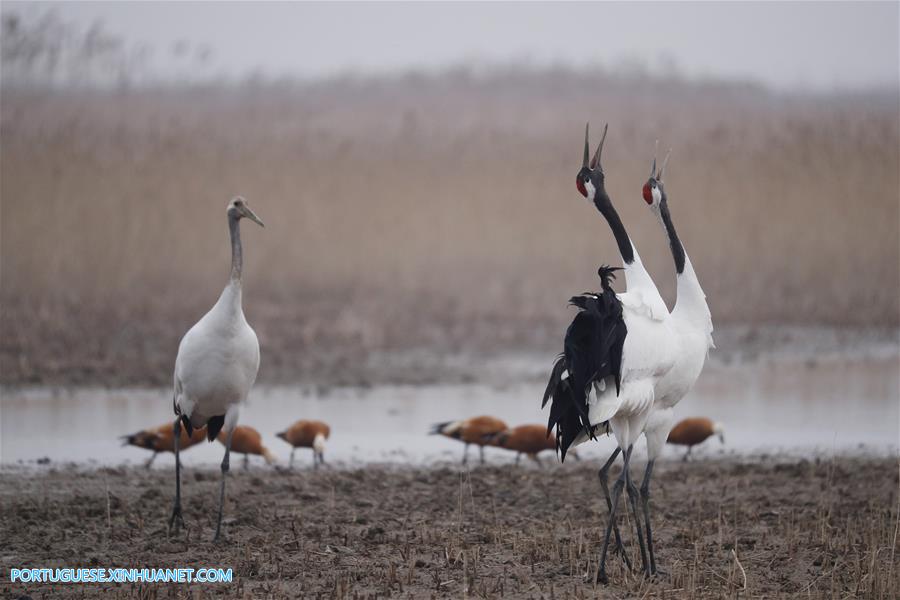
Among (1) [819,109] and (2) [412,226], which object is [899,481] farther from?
(1) [819,109]

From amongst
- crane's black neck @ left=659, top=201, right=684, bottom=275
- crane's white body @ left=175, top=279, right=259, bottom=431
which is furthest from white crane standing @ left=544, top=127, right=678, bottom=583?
crane's white body @ left=175, top=279, right=259, bottom=431

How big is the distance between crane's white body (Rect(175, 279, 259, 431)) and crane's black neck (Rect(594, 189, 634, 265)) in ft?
6.42

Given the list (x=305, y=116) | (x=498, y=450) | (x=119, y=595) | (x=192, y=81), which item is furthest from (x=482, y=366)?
(x=192, y=81)

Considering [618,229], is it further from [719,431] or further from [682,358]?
[719,431]

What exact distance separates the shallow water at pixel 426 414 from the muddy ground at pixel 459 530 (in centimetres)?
63

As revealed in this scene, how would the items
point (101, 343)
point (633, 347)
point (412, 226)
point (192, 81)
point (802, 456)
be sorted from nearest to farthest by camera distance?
1. point (633, 347)
2. point (802, 456)
3. point (101, 343)
4. point (412, 226)
5. point (192, 81)

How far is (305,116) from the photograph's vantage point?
21.0 meters

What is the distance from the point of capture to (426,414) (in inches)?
389

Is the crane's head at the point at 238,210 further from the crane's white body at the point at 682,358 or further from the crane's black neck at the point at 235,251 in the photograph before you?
the crane's white body at the point at 682,358

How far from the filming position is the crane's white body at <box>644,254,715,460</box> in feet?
18.2

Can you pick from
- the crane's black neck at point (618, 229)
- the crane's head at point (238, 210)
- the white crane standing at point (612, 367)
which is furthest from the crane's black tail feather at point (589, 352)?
the crane's head at point (238, 210)

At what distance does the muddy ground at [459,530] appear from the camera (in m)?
5.20

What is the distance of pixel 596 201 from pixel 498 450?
3.48 m

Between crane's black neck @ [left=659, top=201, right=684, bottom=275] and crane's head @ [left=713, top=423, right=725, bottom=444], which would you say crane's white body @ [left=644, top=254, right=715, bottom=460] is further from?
crane's head @ [left=713, top=423, right=725, bottom=444]
